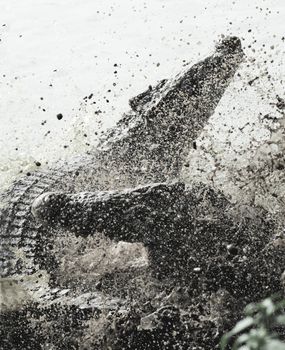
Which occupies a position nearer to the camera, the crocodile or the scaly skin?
the crocodile

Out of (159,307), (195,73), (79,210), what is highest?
(195,73)

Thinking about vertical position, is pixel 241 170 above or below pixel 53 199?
below

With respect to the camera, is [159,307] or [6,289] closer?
[159,307]

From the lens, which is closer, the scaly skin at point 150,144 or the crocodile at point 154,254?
the crocodile at point 154,254

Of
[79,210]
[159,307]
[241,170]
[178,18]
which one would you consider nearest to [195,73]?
[241,170]

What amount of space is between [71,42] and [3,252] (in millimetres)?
4635

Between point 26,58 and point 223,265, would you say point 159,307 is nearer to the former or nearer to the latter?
point 223,265

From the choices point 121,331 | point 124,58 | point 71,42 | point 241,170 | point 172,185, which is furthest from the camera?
point 71,42

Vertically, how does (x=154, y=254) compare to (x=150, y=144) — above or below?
below

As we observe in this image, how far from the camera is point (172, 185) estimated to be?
341cm

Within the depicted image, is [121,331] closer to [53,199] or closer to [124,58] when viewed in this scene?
[53,199]

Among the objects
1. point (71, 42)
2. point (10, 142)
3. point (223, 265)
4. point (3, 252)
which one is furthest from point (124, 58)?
point (223, 265)

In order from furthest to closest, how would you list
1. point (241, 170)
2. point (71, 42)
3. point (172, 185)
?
point (71, 42)
point (241, 170)
point (172, 185)

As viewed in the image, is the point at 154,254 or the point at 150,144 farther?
the point at 150,144
